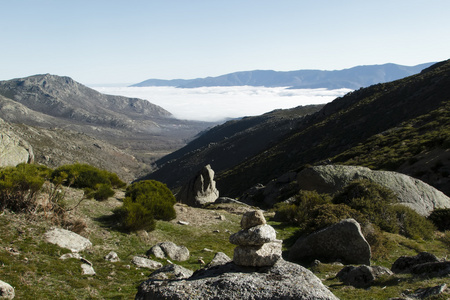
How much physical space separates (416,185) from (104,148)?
158 meters

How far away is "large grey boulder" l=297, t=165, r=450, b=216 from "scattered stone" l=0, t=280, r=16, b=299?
62.1 ft

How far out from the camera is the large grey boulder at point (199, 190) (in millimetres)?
32156

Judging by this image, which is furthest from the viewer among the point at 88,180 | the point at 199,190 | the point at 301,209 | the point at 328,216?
the point at 199,190

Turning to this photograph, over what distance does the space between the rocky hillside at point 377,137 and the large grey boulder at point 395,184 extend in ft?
22.8

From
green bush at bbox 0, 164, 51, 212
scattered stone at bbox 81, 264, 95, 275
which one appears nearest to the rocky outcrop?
green bush at bbox 0, 164, 51, 212

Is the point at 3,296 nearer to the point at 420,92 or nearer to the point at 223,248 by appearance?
the point at 223,248

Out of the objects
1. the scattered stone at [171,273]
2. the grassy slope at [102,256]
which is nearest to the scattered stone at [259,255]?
the scattered stone at [171,273]

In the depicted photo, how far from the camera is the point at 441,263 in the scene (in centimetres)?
862

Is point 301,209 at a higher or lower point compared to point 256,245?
lower

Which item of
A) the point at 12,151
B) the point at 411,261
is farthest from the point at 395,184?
the point at 12,151

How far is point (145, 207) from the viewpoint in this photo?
15.8 metres

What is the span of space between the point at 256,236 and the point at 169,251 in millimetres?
5871

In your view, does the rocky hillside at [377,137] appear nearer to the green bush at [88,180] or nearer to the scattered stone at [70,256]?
the green bush at [88,180]

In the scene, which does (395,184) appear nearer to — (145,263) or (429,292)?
(429,292)
